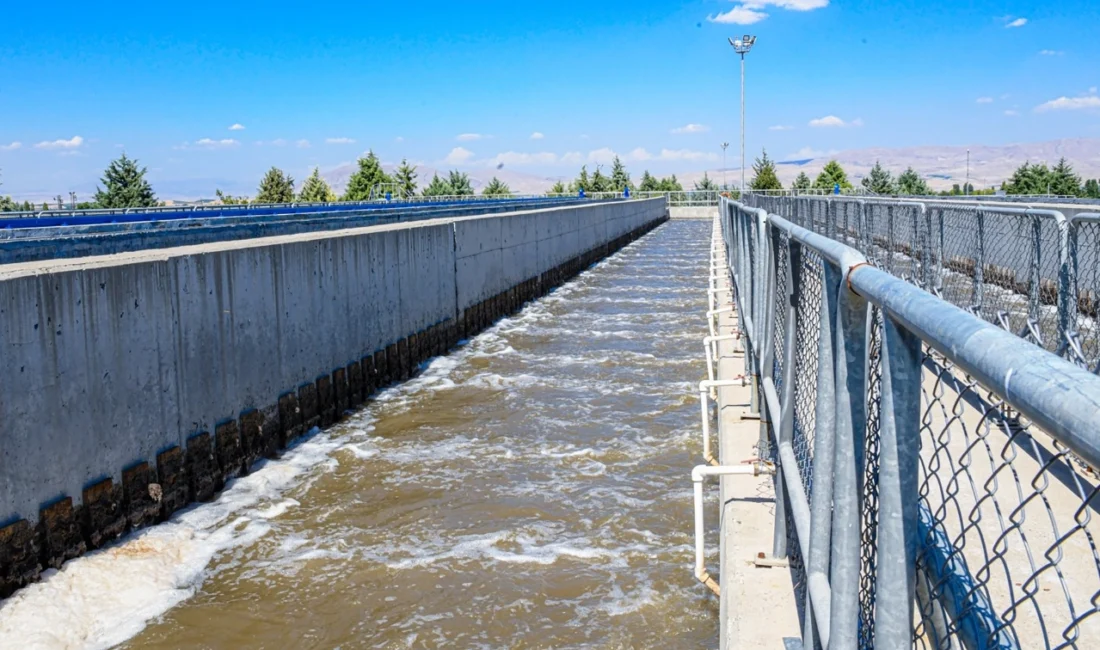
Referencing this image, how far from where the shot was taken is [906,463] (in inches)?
75.9

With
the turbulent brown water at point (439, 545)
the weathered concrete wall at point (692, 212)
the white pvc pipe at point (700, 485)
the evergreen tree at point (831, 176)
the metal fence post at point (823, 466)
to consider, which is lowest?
the turbulent brown water at point (439, 545)

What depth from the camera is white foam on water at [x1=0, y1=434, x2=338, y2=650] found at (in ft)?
18.9

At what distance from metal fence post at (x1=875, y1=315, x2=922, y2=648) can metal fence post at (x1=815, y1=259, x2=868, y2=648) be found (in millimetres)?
465

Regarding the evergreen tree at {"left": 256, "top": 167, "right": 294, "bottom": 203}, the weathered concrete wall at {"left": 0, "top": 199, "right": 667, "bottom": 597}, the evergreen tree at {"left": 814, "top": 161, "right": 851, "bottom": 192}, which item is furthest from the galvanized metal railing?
the evergreen tree at {"left": 814, "top": 161, "right": 851, "bottom": 192}

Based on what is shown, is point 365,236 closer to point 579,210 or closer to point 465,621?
point 465,621

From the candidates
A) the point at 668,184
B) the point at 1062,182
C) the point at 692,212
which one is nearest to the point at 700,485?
the point at 1062,182

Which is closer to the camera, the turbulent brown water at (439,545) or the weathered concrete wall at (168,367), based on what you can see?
the turbulent brown water at (439,545)

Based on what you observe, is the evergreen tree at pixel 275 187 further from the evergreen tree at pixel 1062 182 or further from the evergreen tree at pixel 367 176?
the evergreen tree at pixel 1062 182

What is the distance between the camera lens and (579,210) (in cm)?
3381

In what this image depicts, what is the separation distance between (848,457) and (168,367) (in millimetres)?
6635

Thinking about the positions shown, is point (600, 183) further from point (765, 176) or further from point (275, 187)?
point (275, 187)

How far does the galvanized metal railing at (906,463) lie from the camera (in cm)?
139

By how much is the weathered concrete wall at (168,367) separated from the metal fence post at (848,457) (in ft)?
17.9

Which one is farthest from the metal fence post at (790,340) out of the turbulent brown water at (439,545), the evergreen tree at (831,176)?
the evergreen tree at (831,176)
